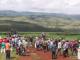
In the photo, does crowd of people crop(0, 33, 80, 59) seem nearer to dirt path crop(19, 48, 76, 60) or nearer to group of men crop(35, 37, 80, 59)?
group of men crop(35, 37, 80, 59)

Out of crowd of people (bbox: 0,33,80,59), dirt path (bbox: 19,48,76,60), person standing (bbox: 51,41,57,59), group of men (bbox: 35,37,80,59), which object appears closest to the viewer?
person standing (bbox: 51,41,57,59)

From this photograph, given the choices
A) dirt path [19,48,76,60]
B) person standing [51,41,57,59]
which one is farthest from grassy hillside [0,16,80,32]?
person standing [51,41,57,59]

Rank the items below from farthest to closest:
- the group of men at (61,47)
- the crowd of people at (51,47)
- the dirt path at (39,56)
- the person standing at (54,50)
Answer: the dirt path at (39,56), the group of men at (61,47), the crowd of people at (51,47), the person standing at (54,50)

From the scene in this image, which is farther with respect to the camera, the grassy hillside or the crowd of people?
the grassy hillside

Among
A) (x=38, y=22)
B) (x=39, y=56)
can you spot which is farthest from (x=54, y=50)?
(x=38, y=22)

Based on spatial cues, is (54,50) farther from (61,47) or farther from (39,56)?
(39,56)

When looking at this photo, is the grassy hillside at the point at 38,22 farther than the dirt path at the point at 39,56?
Yes

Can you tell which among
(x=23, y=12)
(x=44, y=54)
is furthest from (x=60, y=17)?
(x=44, y=54)

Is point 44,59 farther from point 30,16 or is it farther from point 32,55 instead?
point 30,16

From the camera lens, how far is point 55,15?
122812 mm

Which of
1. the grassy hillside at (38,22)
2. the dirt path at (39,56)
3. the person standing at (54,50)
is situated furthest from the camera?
the grassy hillside at (38,22)

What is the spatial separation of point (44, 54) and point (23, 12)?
82525mm

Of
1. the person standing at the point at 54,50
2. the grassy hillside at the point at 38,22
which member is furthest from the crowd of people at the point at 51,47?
the grassy hillside at the point at 38,22

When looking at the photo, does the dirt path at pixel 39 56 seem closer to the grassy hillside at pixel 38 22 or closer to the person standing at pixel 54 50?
the person standing at pixel 54 50
